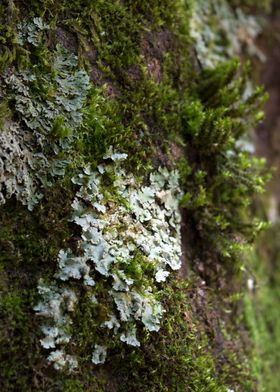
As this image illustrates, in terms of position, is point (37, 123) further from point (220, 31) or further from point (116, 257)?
point (220, 31)

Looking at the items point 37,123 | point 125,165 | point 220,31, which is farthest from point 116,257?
point 220,31

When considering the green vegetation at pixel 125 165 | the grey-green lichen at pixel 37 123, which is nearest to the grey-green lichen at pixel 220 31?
the green vegetation at pixel 125 165

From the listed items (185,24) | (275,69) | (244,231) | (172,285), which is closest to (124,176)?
(172,285)

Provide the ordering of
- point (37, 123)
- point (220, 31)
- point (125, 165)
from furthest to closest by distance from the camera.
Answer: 1. point (220, 31)
2. point (125, 165)
3. point (37, 123)

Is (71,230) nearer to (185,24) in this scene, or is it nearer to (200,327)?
(200,327)

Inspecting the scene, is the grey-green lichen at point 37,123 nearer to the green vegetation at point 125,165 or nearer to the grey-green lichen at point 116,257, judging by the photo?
the green vegetation at point 125,165

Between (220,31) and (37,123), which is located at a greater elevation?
(220,31)

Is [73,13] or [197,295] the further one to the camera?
[197,295]

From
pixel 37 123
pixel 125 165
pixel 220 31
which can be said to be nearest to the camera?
pixel 37 123

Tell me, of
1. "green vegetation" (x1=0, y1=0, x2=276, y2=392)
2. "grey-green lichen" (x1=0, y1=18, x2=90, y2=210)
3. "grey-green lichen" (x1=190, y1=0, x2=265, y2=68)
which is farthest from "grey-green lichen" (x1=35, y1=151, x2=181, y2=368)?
"grey-green lichen" (x1=190, y1=0, x2=265, y2=68)
